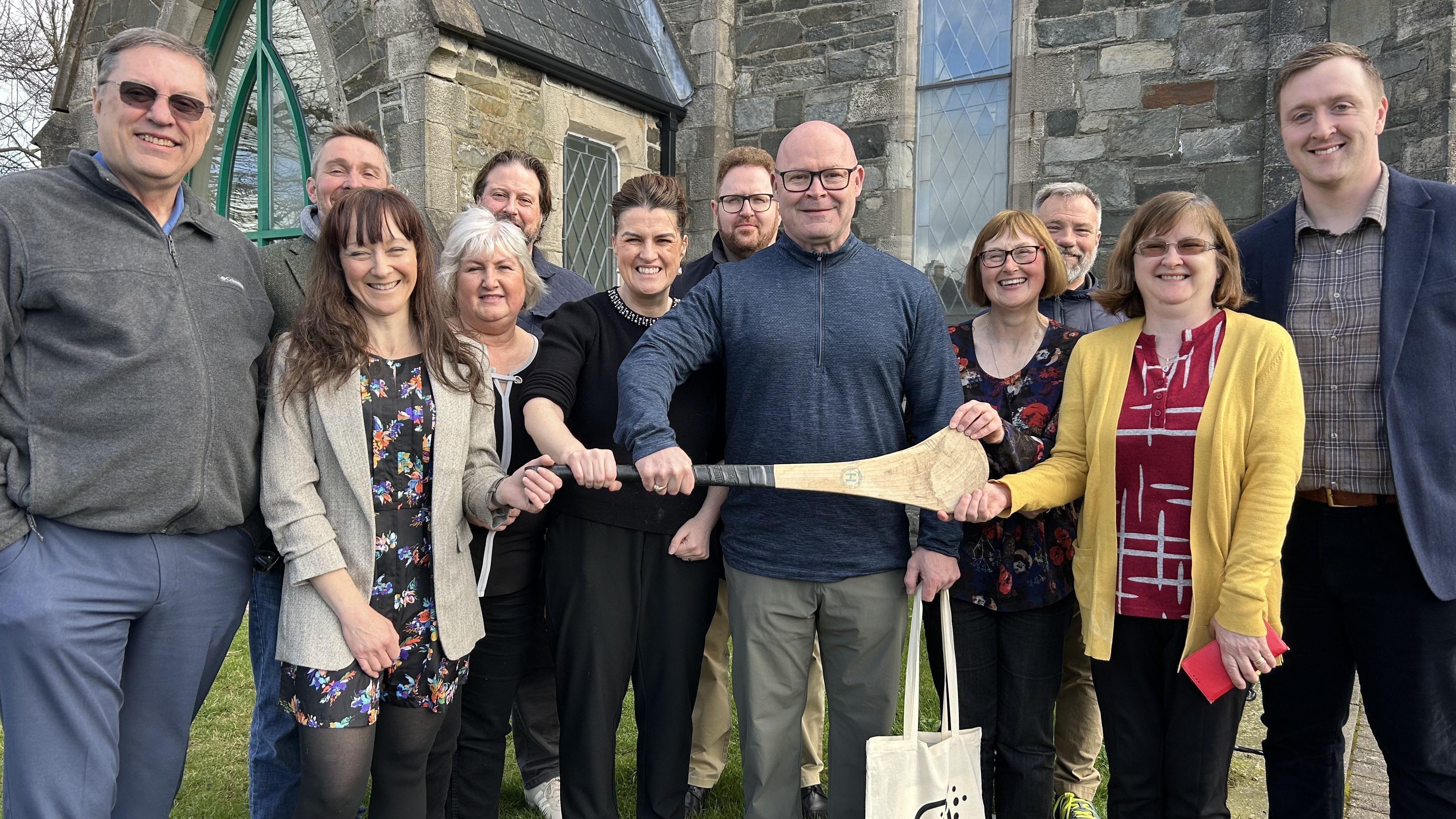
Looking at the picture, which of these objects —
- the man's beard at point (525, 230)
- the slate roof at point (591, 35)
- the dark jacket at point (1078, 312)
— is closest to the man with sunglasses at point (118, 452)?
the man's beard at point (525, 230)

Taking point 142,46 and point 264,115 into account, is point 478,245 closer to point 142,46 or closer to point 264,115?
point 142,46

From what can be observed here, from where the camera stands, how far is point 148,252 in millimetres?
2109

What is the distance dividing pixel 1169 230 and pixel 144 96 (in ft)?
7.96

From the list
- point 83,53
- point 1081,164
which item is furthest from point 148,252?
point 83,53

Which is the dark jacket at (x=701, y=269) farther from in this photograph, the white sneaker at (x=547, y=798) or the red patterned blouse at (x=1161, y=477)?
the white sneaker at (x=547, y=798)

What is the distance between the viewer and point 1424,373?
2338mm

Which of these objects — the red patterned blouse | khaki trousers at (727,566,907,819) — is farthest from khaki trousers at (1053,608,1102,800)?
khaki trousers at (727,566,907,819)

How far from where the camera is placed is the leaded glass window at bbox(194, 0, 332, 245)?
7145 millimetres

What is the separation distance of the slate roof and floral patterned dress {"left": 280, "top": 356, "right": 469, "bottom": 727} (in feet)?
14.3

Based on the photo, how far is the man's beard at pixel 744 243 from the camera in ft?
11.4

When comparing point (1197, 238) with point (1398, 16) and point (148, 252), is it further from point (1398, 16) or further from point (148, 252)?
point (1398, 16)

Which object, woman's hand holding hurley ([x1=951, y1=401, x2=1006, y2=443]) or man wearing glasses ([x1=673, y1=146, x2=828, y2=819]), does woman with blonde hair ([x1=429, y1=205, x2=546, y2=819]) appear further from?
woman's hand holding hurley ([x1=951, y1=401, x2=1006, y2=443])

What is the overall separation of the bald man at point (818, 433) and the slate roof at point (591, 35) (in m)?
4.28

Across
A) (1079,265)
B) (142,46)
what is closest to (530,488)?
(142,46)
